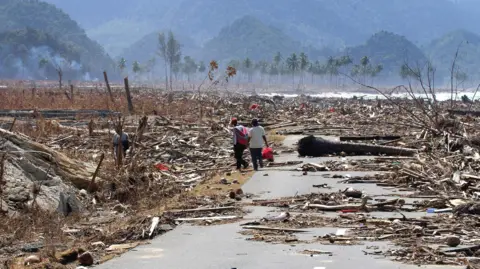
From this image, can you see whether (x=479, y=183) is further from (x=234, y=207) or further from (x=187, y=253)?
(x=187, y=253)

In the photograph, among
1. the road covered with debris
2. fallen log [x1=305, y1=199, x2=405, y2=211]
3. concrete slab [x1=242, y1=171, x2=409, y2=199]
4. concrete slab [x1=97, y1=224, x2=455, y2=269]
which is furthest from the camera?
concrete slab [x1=242, y1=171, x2=409, y2=199]

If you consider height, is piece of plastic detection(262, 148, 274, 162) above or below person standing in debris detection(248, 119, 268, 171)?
below

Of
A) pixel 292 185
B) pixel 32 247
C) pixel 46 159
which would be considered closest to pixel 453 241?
pixel 32 247

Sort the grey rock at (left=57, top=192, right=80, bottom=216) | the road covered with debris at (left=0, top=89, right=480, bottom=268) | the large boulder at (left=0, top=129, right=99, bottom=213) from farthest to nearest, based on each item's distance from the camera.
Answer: the grey rock at (left=57, top=192, right=80, bottom=216) < the large boulder at (left=0, top=129, right=99, bottom=213) < the road covered with debris at (left=0, top=89, right=480, bottom=268)

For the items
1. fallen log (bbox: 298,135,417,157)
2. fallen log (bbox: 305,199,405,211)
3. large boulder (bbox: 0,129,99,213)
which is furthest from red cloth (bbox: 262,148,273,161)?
fallen log (bbox: 305,199,405,211)

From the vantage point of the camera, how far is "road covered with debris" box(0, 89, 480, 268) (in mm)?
9344

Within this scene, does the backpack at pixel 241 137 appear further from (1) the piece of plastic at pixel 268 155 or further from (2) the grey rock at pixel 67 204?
(2) the grey rock at pixel 67 204

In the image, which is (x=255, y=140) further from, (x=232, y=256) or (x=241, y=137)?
(x=232, y=256)

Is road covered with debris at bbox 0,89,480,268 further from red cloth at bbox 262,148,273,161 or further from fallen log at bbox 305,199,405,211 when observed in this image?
red cloth at bbox 262,148,273,161

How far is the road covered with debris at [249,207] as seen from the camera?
9.34m

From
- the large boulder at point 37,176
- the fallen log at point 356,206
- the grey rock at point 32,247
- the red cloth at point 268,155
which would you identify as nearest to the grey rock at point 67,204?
the large boulder at point 37,176

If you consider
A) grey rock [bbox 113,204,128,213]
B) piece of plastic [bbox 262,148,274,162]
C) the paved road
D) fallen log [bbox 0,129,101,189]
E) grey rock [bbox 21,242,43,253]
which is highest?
fallen log [bbox 0,129,101,189]

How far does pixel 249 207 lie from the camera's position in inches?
552

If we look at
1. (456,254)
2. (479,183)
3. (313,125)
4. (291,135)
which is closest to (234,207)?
(479,183)
